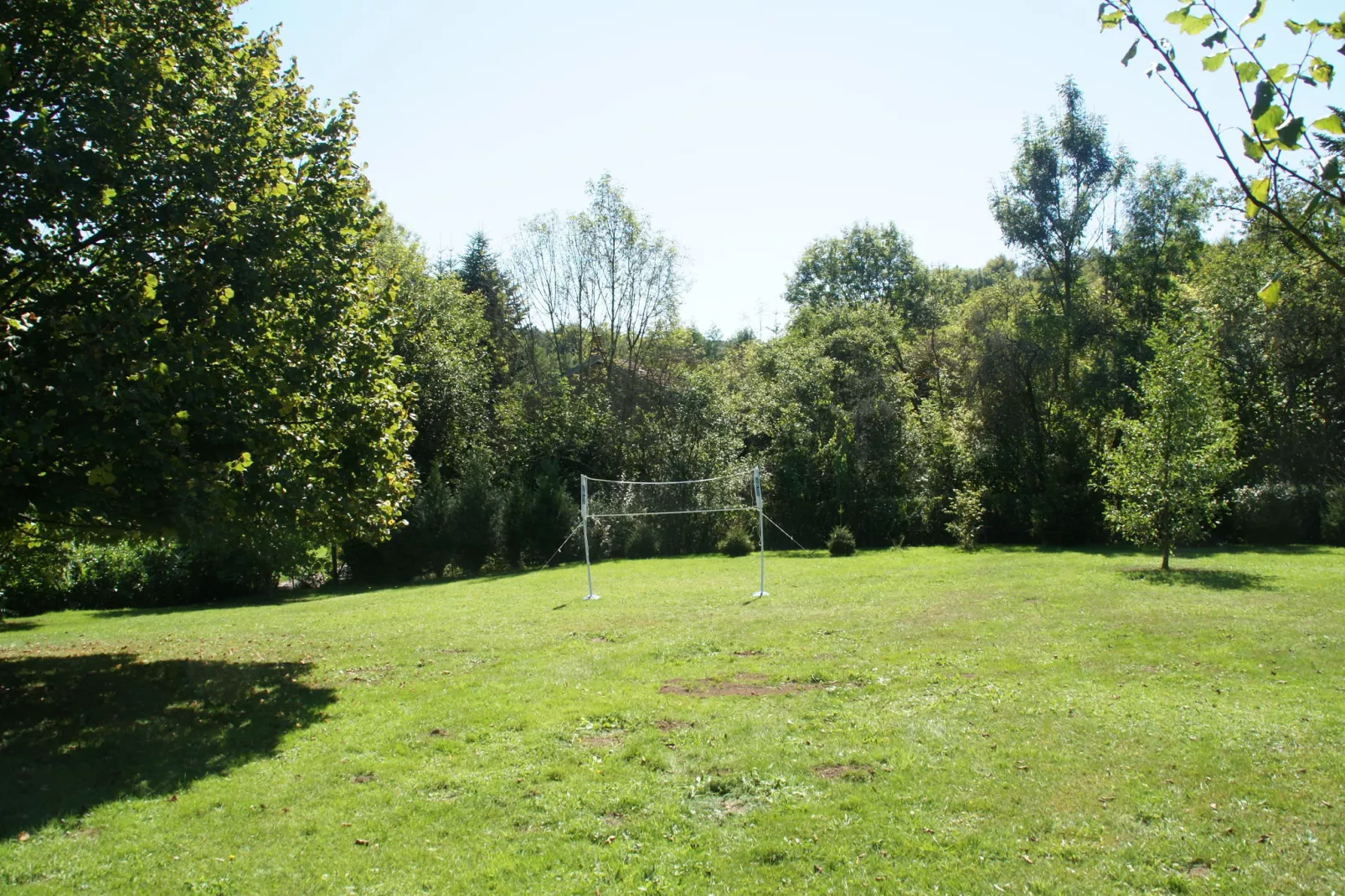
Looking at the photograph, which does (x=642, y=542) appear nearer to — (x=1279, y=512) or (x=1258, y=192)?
(x=1279, y=512)

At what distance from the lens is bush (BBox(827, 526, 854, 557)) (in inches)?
1072

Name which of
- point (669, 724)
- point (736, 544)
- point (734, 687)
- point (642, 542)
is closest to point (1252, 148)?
point (669, 724)

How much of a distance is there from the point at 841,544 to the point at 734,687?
17797 mm

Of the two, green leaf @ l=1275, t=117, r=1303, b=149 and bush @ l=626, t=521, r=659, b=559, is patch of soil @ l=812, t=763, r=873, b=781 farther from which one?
bush @ l=626, t=521, r=659, b=559

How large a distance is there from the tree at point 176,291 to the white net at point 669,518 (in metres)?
18.1

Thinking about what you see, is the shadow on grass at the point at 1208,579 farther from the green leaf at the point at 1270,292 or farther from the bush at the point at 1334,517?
the green leaf at the point at 1270,292

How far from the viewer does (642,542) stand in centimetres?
2934

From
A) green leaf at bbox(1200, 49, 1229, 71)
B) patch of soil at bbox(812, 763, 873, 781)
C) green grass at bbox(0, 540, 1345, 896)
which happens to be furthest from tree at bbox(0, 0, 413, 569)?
green leaf at bbox(1200, 49, 1229, 71)

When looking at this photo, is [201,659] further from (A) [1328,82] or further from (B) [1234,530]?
(B) [1234,530]

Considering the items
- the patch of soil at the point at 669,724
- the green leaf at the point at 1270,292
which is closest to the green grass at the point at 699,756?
the patch of soil at the point at 669,724

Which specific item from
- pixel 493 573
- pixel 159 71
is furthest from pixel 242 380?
pixel 493 573

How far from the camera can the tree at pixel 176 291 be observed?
26.8ft

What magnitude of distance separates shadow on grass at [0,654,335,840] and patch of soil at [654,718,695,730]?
382cm

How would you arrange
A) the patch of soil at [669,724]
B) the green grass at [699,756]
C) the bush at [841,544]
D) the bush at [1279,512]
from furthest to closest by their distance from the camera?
the bush at [841,544], the bush at [1279,512], the patch of soil at [669,724], the green grass at [699,756]
